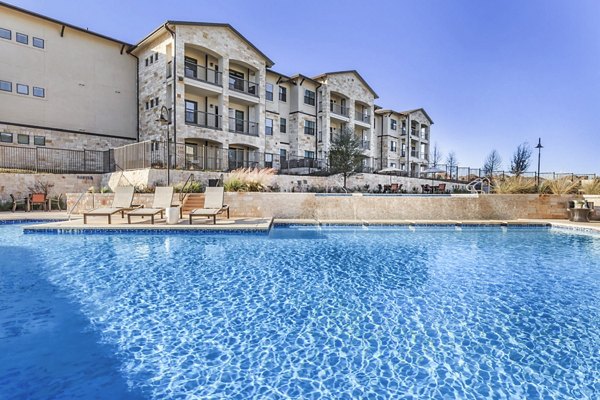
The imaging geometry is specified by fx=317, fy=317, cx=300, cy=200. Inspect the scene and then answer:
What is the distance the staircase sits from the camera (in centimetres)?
1194

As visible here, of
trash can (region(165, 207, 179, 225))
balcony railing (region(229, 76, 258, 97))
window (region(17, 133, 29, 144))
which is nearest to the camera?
trash can (region(165, 207, 179, 225))

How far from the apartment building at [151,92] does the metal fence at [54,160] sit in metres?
0.65

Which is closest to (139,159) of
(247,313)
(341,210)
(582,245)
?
(341,210)

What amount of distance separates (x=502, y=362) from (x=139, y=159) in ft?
51.8

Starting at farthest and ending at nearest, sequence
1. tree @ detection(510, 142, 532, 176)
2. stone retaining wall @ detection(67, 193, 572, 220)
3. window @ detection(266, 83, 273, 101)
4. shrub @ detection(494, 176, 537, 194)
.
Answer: tree @ detection(510, 142, 532, 176) → window @ detection(266, 83, 273, 101) → shrub @ detection(494, 176, 537, 194) → stone retaining wall @ detection(67, 193, 572, 220)

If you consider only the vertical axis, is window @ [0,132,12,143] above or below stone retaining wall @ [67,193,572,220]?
above

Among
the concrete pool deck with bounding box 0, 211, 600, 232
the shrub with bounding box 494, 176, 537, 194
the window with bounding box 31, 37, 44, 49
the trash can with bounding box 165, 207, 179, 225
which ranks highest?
the window with bounding box 31, 37, 44, 49

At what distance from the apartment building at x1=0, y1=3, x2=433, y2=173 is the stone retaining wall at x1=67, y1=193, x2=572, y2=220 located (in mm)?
4856

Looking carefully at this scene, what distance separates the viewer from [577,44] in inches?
672

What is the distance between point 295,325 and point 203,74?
66.3 feet

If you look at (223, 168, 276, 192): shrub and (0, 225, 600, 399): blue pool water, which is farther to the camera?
(223, 168, 276, 192): shrub

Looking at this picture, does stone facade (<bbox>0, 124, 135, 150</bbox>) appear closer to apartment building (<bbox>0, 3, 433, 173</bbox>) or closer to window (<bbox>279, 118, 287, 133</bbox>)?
apartment building (<bbox>0, 3, 433, 173</bbox>)

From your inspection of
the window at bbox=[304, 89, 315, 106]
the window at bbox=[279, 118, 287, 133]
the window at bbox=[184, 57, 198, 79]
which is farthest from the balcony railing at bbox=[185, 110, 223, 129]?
the window at bbox=[304, 89, 315, 106]

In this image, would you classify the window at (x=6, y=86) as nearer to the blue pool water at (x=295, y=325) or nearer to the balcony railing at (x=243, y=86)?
the balcony railing at (x=243, y=86)
